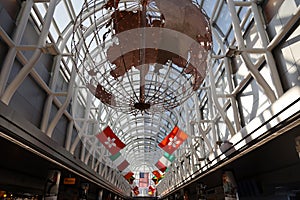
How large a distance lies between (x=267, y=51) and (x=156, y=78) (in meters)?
3.48

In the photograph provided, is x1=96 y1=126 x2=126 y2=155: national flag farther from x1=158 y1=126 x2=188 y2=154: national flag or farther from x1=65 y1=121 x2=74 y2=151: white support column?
x1=158 y1=126 x2=188 y2=154: national flag

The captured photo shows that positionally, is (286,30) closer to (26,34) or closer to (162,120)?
(26,34)

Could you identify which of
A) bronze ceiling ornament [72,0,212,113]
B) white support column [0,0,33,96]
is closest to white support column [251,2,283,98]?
bronze ceiling ornament [72,0,212,113]

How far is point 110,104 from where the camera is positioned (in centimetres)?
233

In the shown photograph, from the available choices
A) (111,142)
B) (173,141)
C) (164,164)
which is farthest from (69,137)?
(164,164)

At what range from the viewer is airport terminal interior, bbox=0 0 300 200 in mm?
1886

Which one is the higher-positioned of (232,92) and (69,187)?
(232,92)

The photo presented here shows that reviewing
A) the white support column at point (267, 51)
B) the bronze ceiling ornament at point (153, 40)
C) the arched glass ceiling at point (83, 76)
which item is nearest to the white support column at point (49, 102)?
the arched glass ceiling at point (83, 76)

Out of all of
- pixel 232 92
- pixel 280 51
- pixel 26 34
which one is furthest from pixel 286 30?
pixel 26 34

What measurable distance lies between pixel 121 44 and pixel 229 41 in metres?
6.50

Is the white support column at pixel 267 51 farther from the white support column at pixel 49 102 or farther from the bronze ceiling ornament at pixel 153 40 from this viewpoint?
the white support column at pixel 49 102

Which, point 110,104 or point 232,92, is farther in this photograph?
point 232,92

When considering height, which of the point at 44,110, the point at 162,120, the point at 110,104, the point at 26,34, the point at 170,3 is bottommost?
the point at 110,104

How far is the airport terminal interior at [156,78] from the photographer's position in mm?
1886
